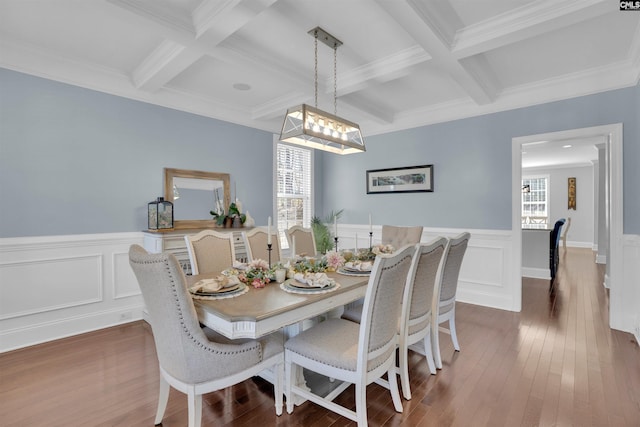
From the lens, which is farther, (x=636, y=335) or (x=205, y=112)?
(x=205, y=112)

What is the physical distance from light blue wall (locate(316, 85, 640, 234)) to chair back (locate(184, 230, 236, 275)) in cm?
283

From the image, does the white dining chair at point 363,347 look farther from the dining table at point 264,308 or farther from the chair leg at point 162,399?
the chair leg at point 162,399

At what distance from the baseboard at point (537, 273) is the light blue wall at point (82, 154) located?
227 inches

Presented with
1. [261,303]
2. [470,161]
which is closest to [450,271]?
[261,303]

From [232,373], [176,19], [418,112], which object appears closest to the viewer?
[232,373]

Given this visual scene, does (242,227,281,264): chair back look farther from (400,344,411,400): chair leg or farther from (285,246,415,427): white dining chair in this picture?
(400,344,411,400): chair leg

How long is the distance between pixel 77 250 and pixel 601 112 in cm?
573

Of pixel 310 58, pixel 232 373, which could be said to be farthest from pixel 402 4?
pixel 232 373

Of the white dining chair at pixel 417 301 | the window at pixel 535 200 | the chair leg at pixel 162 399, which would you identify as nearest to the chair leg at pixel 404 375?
the white dining chair at pixel 417 301

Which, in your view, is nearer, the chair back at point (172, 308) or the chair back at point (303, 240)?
the chair back at point (172, 308)

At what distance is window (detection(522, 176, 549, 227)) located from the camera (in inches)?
399

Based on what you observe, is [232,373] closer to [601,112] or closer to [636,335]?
[636,335]

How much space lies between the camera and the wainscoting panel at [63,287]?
9.25ft

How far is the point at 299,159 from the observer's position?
5457mm
